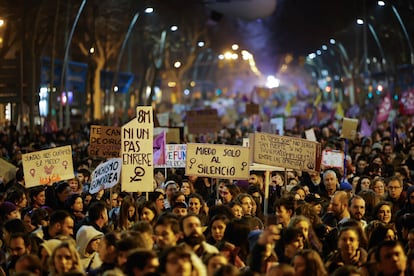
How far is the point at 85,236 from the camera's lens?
1089 cm

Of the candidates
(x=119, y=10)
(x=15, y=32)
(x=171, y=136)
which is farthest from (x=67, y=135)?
(x=119, y=10)

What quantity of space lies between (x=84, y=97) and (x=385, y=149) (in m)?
25.9

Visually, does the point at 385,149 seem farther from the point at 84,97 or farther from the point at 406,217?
the point at 84,97

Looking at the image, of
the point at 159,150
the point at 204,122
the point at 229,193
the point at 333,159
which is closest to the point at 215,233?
the point at 229,193

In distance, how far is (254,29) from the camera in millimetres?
102875

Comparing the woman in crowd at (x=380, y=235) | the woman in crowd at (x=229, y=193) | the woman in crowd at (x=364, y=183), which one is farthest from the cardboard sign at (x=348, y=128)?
the woman in crowd at (x=380, y=235)

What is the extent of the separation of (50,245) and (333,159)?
391 inches

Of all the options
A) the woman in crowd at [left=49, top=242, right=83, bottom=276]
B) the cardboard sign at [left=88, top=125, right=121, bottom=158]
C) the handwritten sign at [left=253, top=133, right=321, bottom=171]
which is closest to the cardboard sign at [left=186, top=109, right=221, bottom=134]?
the cardboard sign at [left=88, top=125, right=121, bottom=158]

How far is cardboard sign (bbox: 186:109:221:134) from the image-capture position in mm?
29547

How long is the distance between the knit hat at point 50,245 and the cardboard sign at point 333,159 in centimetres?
967

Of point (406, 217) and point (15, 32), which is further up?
point (15, 32)

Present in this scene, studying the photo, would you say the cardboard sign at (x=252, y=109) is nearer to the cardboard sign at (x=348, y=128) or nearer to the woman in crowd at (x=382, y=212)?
the cardboard sign at (x=348, y=128)

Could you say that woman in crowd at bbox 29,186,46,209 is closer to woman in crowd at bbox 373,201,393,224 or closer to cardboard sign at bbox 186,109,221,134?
woman in crowd at bbox 373,201,393,224

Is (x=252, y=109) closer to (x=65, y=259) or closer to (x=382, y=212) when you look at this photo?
(x=382, y=212)
